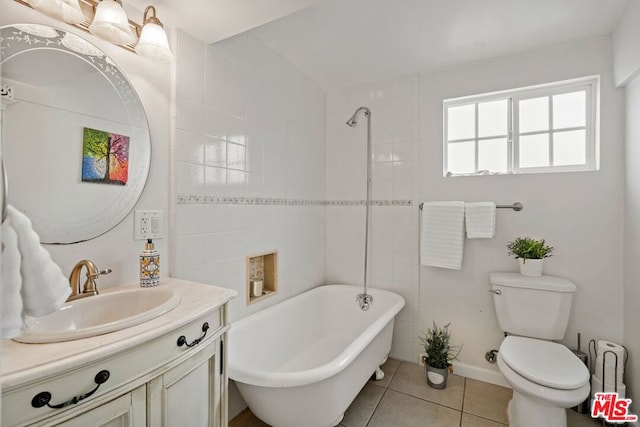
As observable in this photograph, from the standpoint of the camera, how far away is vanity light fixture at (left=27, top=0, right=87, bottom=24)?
1062mm

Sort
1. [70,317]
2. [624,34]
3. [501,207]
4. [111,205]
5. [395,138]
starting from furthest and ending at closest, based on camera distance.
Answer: [395,138]
[501,207]
[624,34]
[111,205]
[70,317]

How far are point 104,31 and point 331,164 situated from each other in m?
1.96

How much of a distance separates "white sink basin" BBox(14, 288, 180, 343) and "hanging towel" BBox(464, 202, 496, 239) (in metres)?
1.94

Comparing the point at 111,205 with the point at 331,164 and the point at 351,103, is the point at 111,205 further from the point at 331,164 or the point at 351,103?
the point at 351,103

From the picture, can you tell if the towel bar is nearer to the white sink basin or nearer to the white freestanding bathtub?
the white freestanding bathtub

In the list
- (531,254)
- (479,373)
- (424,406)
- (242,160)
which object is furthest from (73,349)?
(479,373)

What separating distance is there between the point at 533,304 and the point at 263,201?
1864 millimetres

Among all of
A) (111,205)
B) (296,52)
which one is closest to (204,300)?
(111,205)

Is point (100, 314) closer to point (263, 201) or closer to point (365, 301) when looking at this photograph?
point (263, 201)

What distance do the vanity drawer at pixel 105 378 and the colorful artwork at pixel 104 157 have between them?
0.71 metres

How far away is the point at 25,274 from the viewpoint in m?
0.52

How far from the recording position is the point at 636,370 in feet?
5.60

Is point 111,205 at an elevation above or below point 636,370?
above

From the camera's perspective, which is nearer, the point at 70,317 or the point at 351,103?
the point at 70,317
